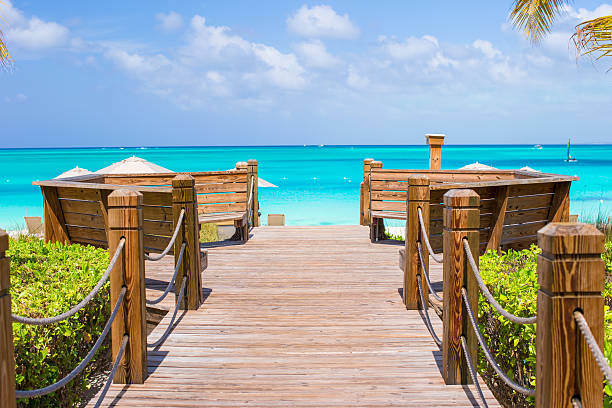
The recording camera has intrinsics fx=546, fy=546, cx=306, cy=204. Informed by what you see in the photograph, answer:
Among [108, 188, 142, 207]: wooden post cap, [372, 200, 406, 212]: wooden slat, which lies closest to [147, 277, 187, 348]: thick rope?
[108, 188, 142, 207]: wooden post cap

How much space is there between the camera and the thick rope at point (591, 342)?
76.9 inches

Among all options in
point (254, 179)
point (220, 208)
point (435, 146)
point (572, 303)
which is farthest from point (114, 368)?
point (435, 146)

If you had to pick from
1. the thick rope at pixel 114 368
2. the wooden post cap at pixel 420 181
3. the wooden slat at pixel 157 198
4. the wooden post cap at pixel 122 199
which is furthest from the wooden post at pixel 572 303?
the wooden slat at pixel 157 198

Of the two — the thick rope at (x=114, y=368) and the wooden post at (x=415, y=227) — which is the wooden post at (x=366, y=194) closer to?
the wooden post at (x=415, y=227)

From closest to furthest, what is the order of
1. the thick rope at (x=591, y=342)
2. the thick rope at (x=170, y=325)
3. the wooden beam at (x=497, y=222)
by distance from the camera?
the thick rope at (x=591, y=342) < the thick rope at (x=170, y=325) < the wooden beam at (x=497, y=222)

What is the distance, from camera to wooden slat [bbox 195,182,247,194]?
394 inches

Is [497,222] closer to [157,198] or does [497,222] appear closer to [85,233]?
[157,198]

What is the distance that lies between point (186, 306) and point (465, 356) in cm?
317

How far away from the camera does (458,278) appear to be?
13.3 feet

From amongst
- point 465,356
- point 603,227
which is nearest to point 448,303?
point 465,356

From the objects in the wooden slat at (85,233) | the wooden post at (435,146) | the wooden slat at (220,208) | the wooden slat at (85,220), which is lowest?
the wooden slat at (85,233)

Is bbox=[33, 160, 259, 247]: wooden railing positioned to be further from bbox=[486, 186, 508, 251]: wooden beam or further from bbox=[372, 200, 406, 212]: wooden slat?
bbox=[486, 186, 508, 251]: wooden beam

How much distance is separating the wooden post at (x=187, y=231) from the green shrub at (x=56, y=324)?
0.82 metres

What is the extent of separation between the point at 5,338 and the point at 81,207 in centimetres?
570
